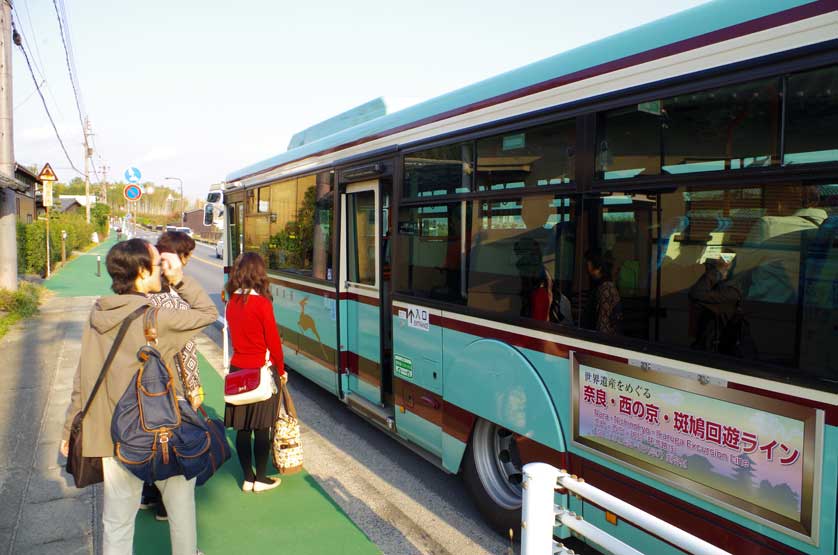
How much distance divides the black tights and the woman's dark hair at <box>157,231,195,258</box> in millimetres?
1592

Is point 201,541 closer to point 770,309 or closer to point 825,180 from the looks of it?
point 770,309

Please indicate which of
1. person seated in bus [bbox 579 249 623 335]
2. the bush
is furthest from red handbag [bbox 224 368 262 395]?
the bush

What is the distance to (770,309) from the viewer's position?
2662 millimetres

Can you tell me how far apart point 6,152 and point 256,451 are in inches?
486

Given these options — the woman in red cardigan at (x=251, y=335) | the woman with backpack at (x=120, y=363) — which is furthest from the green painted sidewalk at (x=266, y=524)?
the woman with backpack at (x=120, y=363)

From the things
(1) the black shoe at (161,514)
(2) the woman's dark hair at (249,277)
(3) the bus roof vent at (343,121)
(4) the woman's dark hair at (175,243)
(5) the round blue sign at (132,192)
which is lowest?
(1) the black shoe at (161,514)

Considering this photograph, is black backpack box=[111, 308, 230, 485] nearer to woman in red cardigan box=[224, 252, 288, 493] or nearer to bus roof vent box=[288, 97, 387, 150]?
woman in red cardigan box=[224, 252, 288, 493]

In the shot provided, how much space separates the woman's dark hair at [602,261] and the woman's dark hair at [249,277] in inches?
99.1

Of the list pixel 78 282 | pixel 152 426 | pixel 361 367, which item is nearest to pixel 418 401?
pixel 361 367

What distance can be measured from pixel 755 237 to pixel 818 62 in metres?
0.74

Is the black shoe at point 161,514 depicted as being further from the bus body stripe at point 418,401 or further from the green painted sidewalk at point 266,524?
the bus body stripe at point 418,401

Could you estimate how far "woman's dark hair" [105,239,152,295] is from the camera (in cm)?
308

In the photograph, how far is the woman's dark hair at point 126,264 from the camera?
3080mm

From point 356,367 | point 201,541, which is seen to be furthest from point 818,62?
point 356,367
